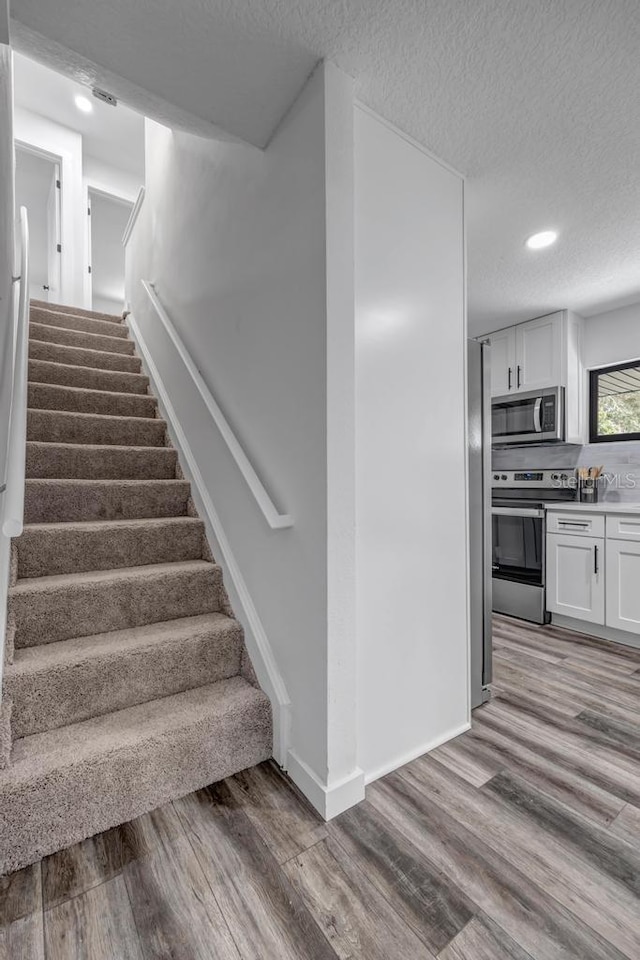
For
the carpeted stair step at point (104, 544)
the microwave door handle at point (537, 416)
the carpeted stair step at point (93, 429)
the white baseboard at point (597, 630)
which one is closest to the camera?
the carpeted stair step at point (104, 544)

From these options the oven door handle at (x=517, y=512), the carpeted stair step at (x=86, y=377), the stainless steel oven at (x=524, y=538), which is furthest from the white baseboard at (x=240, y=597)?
the oven door handle at (x=517, y=512)

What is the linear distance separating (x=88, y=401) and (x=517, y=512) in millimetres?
3203

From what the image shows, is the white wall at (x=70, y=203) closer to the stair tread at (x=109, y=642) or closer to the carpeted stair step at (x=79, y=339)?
the carpeted stair step at (x=79, y=339)

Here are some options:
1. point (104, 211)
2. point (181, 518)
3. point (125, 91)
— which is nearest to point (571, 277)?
point (125, 91)

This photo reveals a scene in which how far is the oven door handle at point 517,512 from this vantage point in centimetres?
332

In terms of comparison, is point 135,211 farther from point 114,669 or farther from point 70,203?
point 114,669

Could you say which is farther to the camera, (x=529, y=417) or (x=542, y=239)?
(x=529, y=417)

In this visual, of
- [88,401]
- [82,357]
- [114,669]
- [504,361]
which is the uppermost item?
[504,361]

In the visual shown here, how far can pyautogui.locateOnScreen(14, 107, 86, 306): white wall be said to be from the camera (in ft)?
14.6

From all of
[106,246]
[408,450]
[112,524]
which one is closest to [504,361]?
[408,450]

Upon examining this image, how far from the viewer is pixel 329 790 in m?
1.39

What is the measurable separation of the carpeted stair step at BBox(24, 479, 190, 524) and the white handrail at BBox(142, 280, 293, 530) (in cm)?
61

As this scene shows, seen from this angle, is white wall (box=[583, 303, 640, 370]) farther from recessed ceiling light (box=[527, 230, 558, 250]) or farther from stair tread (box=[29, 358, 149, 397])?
stair tread (box=[29, 358, 149, 397])

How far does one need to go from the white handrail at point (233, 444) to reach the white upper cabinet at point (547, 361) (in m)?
2.64
